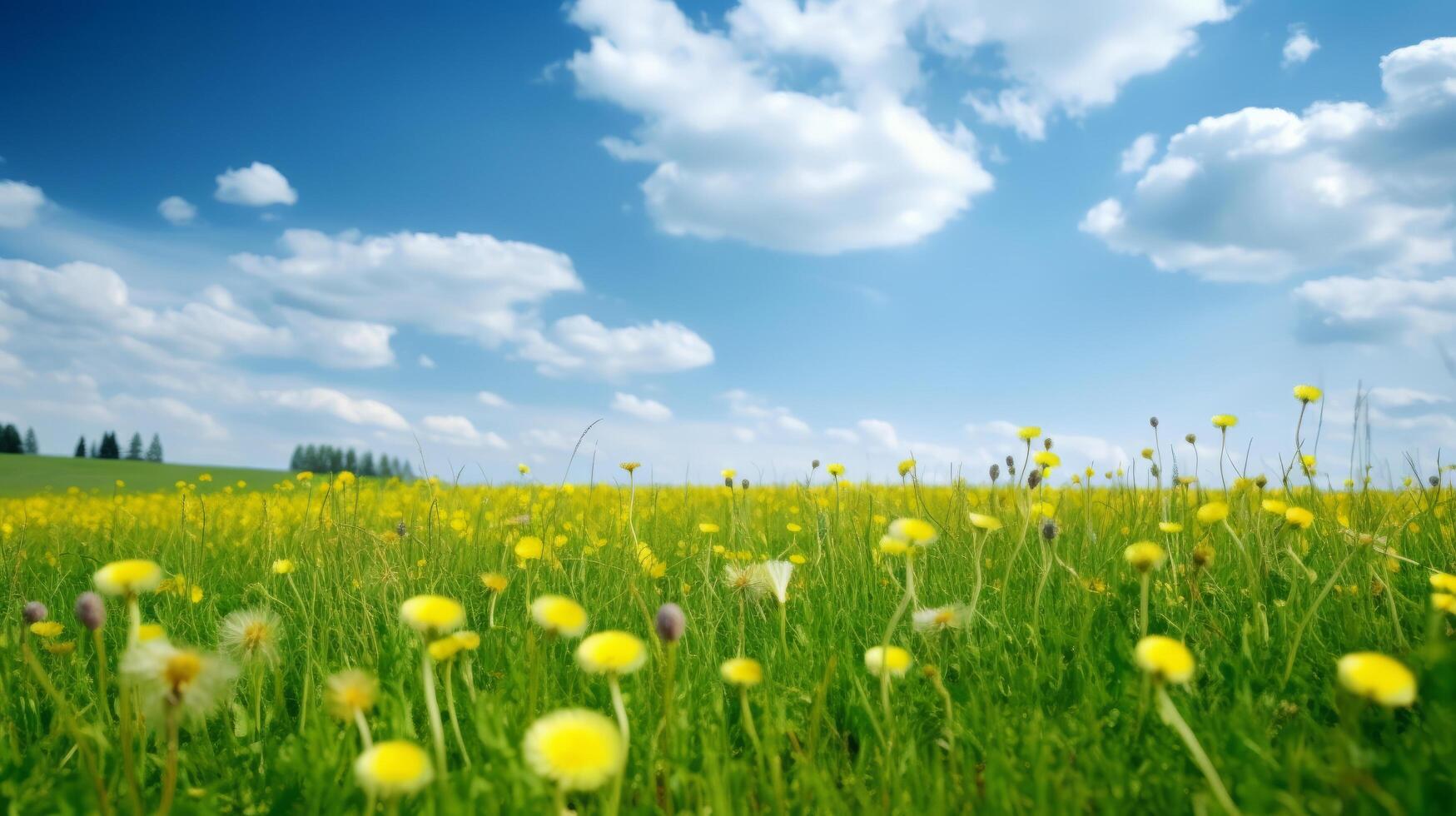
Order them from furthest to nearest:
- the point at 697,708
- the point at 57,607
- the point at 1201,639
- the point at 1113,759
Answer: the point at 57,607, the point at 1201,639, the point at 697,708, the point at 1113,759

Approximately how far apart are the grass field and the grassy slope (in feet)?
63.0

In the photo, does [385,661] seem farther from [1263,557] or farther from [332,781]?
[1263,557]

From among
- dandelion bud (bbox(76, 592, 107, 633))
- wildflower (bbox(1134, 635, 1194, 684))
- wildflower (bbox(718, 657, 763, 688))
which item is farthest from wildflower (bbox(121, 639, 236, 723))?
wildflower (bbox(1134, 635, 1194, 684))

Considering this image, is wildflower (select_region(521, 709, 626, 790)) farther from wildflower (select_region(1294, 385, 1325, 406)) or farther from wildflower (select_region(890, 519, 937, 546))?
wildflower (select_region(1294, 385, 1325, 406))

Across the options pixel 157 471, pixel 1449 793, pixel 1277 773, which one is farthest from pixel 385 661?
pixel 157 471

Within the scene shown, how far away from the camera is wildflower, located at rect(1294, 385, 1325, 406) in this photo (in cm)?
276

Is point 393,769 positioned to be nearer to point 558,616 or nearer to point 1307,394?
point 558,616

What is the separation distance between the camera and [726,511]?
529 cm

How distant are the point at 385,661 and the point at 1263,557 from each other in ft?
9.22

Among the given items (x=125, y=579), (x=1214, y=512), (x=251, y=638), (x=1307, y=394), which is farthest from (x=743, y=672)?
(x=1307, y=394)

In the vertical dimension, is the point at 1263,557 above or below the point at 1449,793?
above

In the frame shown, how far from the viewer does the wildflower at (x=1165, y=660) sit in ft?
3.86

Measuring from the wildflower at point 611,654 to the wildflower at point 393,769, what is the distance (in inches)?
10.1

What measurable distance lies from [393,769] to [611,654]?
0.33 metres
